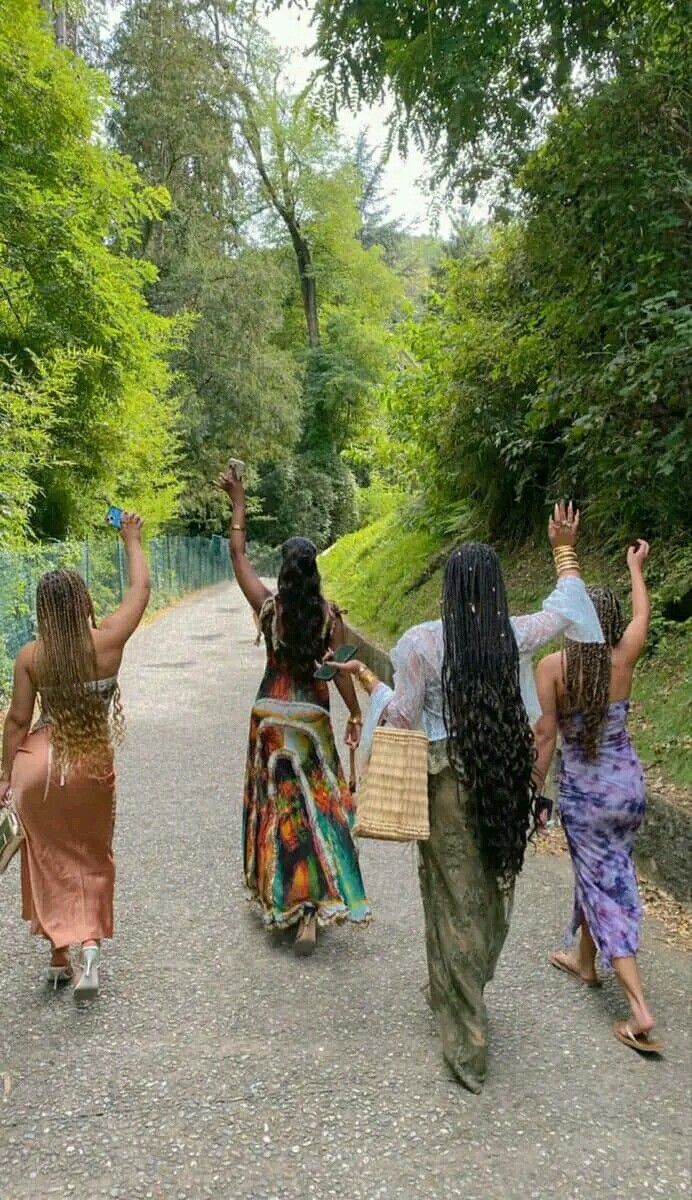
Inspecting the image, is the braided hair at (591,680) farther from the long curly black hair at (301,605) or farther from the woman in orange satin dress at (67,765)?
the woman in orange satin dress at (67,765)

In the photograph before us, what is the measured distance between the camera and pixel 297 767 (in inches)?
166

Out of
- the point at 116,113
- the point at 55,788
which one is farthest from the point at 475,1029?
the point at 116,113

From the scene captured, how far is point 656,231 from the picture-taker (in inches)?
213

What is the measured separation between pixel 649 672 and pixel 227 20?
30.4m

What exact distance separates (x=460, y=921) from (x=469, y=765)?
1.89 ft

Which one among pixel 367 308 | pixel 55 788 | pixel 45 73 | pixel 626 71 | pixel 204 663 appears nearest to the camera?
pixel 55 788

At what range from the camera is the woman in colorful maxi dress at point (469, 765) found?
2992 millimetres

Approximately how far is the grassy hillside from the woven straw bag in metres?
2.58

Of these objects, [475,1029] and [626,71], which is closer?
[475,1029]

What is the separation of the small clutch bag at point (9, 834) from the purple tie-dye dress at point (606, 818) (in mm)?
2312

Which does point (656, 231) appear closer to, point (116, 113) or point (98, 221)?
point (98, 221)

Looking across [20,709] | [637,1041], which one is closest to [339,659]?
[20,709]

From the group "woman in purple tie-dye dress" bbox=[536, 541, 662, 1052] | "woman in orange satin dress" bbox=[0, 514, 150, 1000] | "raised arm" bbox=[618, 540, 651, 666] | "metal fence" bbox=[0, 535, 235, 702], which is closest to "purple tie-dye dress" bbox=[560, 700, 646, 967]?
"woman in purple tie-dye dress" bbox=[536, 541, 662, 1052]

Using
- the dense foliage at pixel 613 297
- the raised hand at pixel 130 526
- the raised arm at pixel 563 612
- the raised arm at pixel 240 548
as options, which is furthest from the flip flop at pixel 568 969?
the dense foliage at pixel 613 297
